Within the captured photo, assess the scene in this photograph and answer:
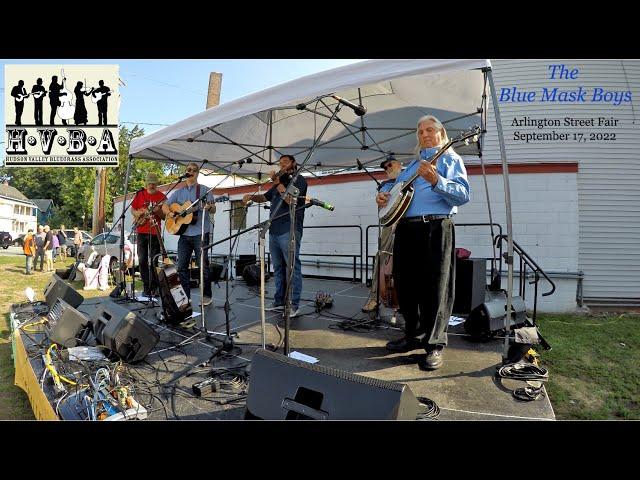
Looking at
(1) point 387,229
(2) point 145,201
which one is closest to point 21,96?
(2) point 145,201

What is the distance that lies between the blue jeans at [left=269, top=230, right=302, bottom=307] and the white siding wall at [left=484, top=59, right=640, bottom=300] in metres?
5.27

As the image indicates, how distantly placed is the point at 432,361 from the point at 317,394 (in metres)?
1.43

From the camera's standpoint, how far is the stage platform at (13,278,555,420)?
2.35m

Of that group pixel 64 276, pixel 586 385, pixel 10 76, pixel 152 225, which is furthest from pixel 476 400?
pixel 64 276

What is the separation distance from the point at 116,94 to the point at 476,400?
8.65 meters

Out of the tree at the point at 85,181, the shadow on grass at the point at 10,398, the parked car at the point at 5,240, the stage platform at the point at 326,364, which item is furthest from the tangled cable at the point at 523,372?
the parked car at the point at 5,240

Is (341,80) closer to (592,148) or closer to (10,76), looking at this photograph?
(10,76)

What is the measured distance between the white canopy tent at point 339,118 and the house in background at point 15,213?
1585 inches

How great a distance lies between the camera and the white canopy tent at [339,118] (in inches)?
114

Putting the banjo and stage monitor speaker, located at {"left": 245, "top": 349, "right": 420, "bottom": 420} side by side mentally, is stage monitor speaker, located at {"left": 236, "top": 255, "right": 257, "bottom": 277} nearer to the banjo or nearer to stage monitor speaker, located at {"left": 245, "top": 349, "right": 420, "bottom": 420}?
the banjo

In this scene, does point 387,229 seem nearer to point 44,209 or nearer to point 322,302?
point 322,302

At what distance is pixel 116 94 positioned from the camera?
26.3 ft

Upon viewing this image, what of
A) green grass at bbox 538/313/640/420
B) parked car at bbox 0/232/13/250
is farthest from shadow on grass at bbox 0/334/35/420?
parked car at bbox 0/232/13/250
